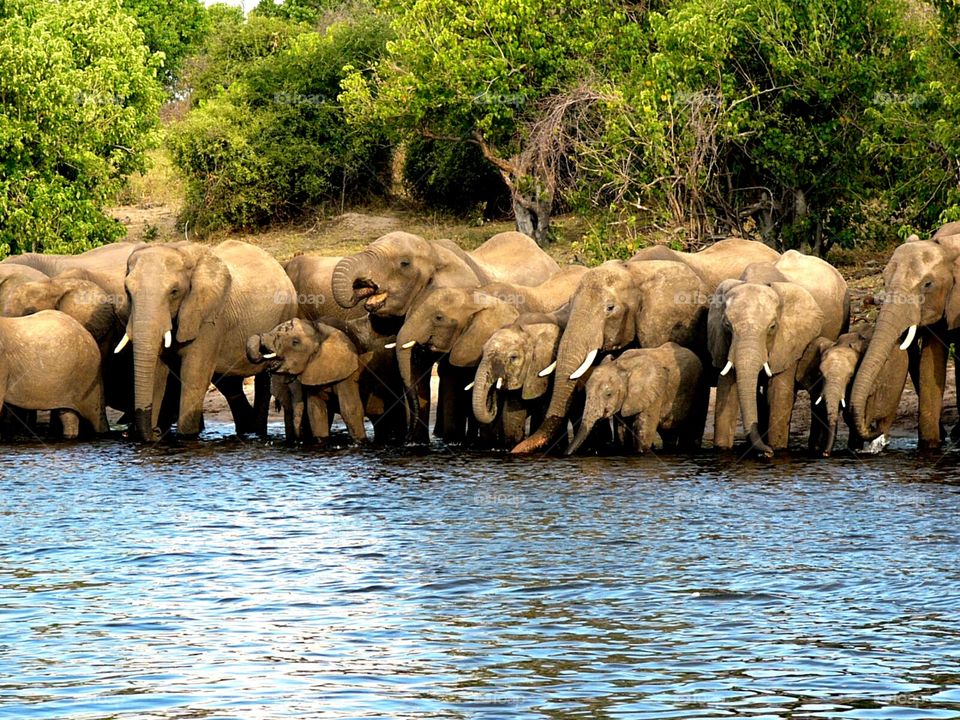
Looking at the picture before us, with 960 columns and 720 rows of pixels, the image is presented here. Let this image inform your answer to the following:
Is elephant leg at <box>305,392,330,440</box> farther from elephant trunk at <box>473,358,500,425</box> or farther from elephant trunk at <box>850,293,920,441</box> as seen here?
elephant trunk at <box>850,293,920,441</box>

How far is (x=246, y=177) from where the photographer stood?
149 ft

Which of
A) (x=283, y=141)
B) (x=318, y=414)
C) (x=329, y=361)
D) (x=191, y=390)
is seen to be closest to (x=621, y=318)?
(x=329, y=361)

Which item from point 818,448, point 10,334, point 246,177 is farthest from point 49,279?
point 246,177

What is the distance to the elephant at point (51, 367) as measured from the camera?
21.9 meters

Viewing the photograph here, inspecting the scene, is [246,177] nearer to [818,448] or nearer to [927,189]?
[927,189]

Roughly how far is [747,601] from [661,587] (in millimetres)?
776

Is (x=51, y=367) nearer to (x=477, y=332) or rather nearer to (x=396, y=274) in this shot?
(x=396, y=274)

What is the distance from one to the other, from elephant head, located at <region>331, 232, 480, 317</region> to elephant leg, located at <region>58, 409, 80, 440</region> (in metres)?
3.76

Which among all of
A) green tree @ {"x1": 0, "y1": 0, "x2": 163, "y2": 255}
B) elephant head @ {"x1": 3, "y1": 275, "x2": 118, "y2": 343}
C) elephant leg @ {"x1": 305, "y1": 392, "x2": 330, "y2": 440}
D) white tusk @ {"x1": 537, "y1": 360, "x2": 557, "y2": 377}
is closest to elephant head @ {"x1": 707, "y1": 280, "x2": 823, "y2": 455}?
white tusk @ {"x1": 537, "y1": 360, "x2": 557, "y2": 377}

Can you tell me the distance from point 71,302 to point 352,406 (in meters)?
4.24

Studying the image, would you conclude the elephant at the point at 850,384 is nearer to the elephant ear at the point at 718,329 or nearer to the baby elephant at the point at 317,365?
the elephant ear at the point at 718,329

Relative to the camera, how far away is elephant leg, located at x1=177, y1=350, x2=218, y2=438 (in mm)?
23109

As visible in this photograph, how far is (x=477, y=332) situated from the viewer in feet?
71.8

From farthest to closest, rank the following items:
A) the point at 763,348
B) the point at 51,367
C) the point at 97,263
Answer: the point at 97,263
the point at 51,367
the point at 763,348
